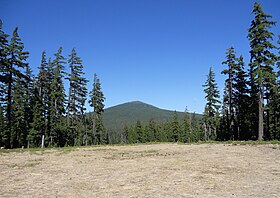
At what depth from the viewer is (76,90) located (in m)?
42.0

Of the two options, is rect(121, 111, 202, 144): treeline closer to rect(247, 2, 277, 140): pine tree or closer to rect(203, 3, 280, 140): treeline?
rect(203, 3, 280, 140): treeline

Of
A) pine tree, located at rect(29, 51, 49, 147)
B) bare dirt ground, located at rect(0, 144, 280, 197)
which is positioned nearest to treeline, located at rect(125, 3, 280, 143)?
bare dirt ground, located at rect(0, 144, 280, 197)

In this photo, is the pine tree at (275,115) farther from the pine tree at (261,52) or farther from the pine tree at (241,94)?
the pine tree at (261,52)

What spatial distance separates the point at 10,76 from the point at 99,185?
998 inches

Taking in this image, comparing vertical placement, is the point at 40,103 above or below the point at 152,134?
above

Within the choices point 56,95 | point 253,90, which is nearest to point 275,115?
point 253,90

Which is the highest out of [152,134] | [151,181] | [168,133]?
[151,181]

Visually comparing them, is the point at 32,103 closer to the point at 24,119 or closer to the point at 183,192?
the point at 24,119

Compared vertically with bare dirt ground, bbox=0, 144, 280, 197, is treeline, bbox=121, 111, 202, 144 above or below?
below

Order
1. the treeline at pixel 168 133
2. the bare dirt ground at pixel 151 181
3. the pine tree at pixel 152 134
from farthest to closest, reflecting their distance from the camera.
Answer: the pine tree at pixel 152 134, the treeline at pixel 168 133, the bare dirt ground at pixel 151 181

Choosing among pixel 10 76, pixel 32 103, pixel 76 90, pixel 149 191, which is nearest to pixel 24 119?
pixel 32 103

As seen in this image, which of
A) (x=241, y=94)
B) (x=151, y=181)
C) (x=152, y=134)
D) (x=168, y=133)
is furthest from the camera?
(x=152, y=134)

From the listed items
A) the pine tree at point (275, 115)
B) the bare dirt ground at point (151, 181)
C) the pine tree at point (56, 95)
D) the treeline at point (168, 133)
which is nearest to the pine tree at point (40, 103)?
the pine tree at point (56, 95)

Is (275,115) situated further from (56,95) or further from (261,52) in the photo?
(56,95)
